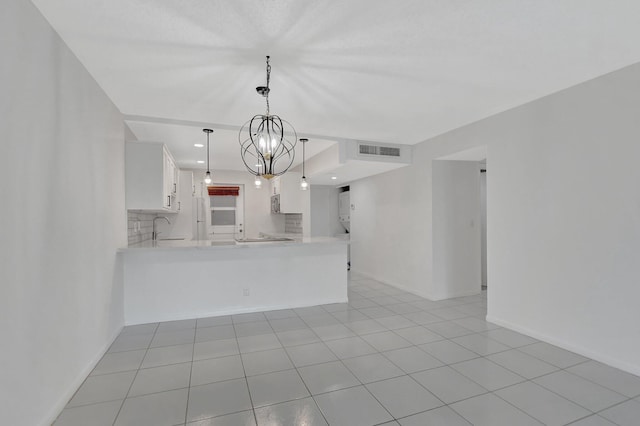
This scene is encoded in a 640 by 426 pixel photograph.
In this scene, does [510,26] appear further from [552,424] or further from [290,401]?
[290,401]

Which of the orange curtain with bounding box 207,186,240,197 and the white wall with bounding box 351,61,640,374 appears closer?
the white wall with bounding box 351,61,640,374

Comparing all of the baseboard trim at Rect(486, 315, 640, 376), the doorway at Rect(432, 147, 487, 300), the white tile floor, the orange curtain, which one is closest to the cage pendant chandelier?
the orange curtain

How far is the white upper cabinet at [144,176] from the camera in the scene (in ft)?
11.9

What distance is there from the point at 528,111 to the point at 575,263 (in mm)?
1603

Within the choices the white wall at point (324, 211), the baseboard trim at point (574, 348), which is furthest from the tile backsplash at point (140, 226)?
the baseboard trim at point (574, 348)

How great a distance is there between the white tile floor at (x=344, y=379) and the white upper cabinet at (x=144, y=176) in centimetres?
147

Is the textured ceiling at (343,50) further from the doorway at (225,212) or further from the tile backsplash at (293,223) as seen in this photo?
the doorway at (225,212)

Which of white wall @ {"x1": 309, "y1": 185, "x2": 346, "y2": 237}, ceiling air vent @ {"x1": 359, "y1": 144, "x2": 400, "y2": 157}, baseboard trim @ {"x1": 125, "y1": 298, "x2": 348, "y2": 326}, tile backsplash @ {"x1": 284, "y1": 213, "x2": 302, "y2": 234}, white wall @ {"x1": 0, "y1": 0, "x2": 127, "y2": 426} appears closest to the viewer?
white wall @ {"x1": 0, "y1": 0, "x2": 127, "y2": 426}

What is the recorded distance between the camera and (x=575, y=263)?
2.86 m

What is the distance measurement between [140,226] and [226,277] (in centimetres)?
169

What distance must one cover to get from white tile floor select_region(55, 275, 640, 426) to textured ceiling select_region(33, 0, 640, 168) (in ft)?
8.11

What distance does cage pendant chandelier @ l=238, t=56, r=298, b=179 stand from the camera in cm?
256

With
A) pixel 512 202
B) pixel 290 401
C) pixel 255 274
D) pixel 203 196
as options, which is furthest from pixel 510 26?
pixel 203 196

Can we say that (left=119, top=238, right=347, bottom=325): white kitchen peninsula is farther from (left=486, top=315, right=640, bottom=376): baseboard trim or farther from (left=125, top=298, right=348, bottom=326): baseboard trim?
(left=486, top=315, right=640, bottom=376): baseboard trim
